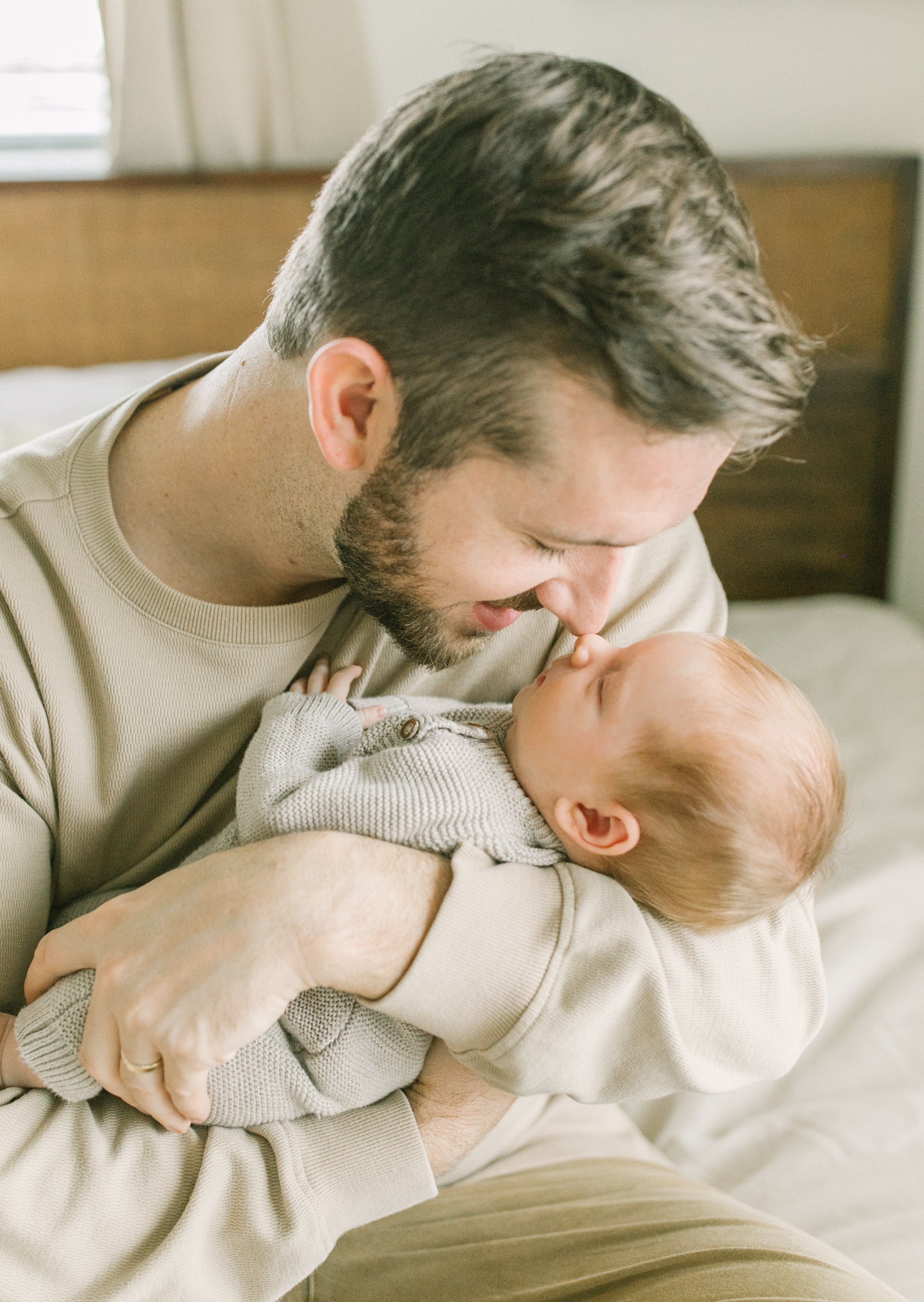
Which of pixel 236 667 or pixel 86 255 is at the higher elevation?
pixel 86 255

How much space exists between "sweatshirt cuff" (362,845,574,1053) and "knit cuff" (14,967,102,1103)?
0.28 m

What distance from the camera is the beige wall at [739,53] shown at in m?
2.29

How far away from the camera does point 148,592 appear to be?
108cm

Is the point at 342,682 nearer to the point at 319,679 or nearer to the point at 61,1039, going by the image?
the point at 319,679

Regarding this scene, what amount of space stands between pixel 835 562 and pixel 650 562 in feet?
5.17

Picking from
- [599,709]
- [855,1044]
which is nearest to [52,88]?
[599,709]

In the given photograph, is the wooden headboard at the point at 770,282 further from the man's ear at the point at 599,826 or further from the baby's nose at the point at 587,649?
the man's ear at the point at 599,826

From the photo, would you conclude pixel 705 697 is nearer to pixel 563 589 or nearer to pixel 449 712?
pixel 563 589

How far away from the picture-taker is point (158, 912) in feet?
3.00

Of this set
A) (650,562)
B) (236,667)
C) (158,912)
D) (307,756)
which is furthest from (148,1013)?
(650,562)

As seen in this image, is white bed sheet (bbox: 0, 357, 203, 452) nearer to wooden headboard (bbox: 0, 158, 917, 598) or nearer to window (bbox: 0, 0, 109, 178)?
wooden headboard (bbox: 0, 158, 917, 598)

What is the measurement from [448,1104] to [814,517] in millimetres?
1926

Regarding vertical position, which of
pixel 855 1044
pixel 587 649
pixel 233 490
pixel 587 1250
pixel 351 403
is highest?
pixel 351 403

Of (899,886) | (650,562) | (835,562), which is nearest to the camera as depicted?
(650,562)
